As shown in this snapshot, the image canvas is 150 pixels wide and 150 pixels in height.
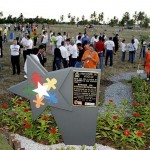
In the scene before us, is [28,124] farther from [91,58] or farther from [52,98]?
[91,58]

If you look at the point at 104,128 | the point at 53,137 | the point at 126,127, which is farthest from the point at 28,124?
the point at 126,127

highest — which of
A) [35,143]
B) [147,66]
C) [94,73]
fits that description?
[94,73]

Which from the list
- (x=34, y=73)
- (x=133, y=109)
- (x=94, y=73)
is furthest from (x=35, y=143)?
(x=133, y=109)

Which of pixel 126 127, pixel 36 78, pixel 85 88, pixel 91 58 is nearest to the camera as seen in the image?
pixel 85 88

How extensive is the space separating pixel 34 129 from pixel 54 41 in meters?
12.6

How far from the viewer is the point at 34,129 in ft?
24.1

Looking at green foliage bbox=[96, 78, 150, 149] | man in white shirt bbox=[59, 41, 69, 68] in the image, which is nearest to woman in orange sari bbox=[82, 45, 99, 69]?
green foliage bbox=[96, 78, 150, 149]

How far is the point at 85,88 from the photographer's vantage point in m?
6.62

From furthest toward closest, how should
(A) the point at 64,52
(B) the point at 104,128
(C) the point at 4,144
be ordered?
(A) the point at 64,52
(B) the point at 104,128
(C) the point at 4,144

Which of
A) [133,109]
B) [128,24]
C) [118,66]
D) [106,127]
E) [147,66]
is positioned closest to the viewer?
[106,127]

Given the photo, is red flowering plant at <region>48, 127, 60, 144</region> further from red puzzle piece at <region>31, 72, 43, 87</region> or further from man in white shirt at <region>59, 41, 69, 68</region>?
man in white shirt at <region>59, 41, 69, 68</region>

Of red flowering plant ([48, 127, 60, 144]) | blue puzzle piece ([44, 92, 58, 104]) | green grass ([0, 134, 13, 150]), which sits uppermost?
blue puzzle piece ([44, 92, 58, 104])

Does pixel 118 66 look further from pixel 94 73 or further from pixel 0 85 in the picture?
pixel 94 73

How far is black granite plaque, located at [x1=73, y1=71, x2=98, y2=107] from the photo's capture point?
6.53m
